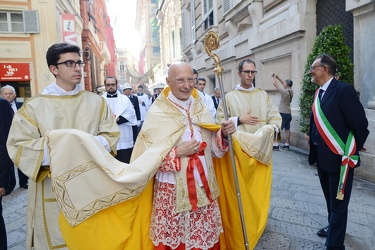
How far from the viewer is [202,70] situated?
16.6m

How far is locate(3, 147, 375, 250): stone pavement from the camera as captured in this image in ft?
10.8

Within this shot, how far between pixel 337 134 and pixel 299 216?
5.29ft

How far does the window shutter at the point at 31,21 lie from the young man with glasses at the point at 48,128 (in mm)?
14238

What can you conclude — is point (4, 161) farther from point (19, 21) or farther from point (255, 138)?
point (19, 21)

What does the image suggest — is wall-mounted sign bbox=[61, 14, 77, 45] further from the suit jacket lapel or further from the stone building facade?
the suit jacket lapel

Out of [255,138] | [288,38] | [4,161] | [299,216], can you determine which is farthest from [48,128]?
[288,38]

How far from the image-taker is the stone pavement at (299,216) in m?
3.30

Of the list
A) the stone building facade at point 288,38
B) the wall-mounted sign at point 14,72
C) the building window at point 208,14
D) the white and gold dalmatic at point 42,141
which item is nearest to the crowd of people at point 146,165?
the white and gold dalmatic at point 42,141

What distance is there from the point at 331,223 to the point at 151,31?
2394 inches

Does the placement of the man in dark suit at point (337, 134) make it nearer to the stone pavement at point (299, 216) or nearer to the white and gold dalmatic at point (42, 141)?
the stone pavement at point (299, 216)

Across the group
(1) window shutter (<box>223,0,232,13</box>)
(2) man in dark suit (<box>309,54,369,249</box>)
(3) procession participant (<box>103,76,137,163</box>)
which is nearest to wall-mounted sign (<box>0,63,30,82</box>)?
(1) window shutter (<box>223,0,232,13</box>)

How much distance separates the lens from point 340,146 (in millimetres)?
2777

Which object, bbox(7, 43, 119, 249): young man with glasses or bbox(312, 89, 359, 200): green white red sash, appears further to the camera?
bbox(312, 89, 359, 200): green white red sash

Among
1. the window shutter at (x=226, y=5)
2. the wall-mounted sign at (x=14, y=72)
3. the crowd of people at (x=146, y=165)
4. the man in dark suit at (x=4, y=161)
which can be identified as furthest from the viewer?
the wall-mounted sign at (x=14, y=72)
